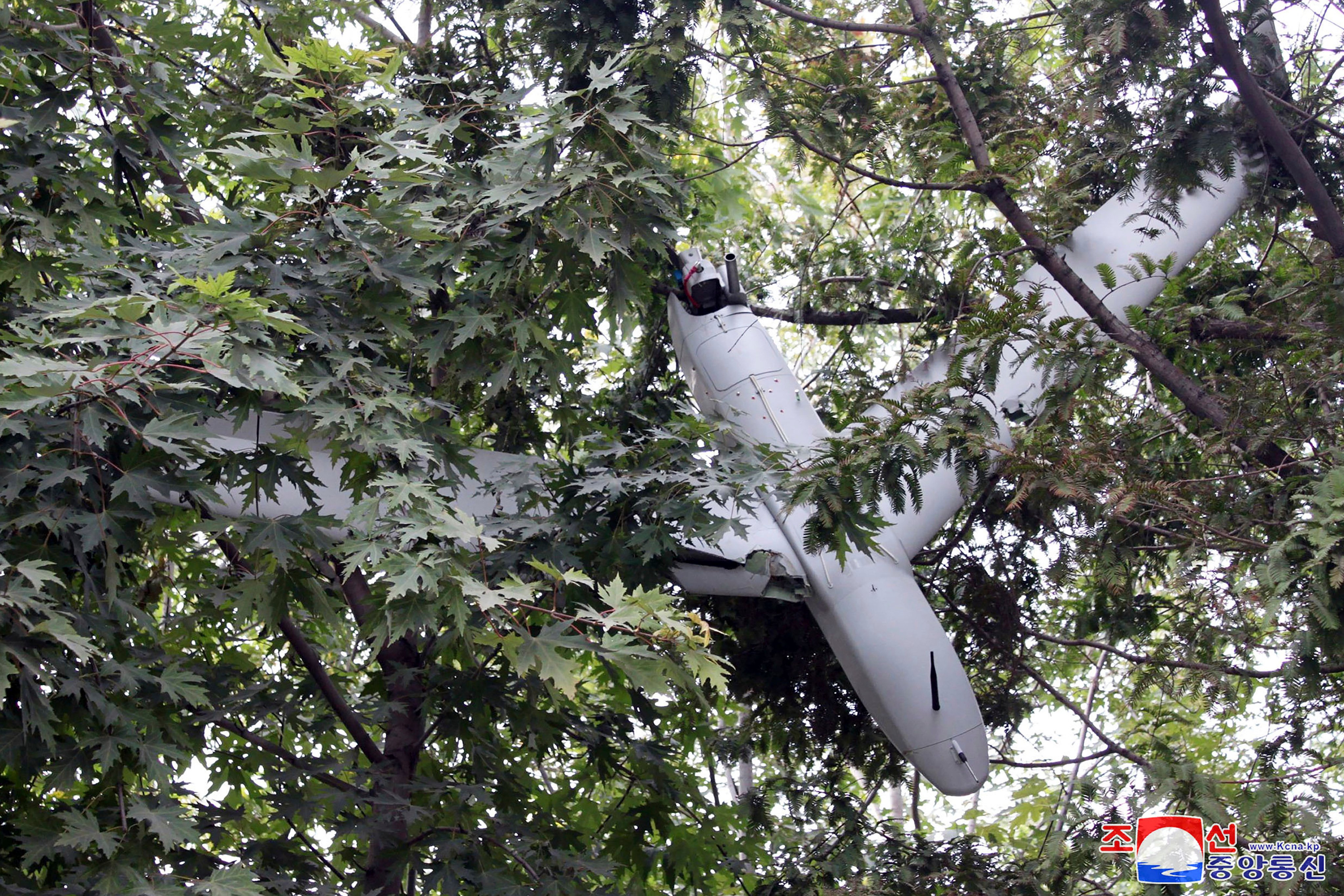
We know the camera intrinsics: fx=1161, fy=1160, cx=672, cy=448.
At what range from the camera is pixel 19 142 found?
3.80 meters

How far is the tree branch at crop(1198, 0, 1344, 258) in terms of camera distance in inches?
156

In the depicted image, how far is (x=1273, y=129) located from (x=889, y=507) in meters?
2.11

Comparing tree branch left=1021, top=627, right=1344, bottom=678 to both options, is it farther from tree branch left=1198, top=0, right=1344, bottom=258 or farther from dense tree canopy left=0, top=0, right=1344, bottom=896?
tree branch left=1198, top=0, right=1344, bottom=258

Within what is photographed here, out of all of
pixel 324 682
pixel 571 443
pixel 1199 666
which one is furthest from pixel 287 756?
pixel 1199 666

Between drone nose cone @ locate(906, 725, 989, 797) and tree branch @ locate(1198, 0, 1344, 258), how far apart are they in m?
2.31

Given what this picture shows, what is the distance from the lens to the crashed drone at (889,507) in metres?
4.57

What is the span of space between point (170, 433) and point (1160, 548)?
3030mm

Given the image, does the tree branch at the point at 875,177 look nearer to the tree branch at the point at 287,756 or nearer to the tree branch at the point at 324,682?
the tree branch at the point at 324,682

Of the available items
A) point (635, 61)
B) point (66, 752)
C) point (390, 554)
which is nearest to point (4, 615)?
point (66, 752)

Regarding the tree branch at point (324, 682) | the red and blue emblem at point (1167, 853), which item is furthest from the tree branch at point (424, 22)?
the red and blue emblem at point (1167, 853)

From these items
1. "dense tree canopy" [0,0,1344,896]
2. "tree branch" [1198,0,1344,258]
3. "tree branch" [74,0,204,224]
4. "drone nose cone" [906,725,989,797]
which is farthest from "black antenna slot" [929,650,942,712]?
"tree branch" [74,0,204,224]

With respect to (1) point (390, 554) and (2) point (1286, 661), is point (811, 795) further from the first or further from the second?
(1) point (390, 554)

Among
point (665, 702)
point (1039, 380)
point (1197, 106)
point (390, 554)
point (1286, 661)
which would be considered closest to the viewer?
point (390, 554)

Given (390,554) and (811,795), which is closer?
(390,554)
